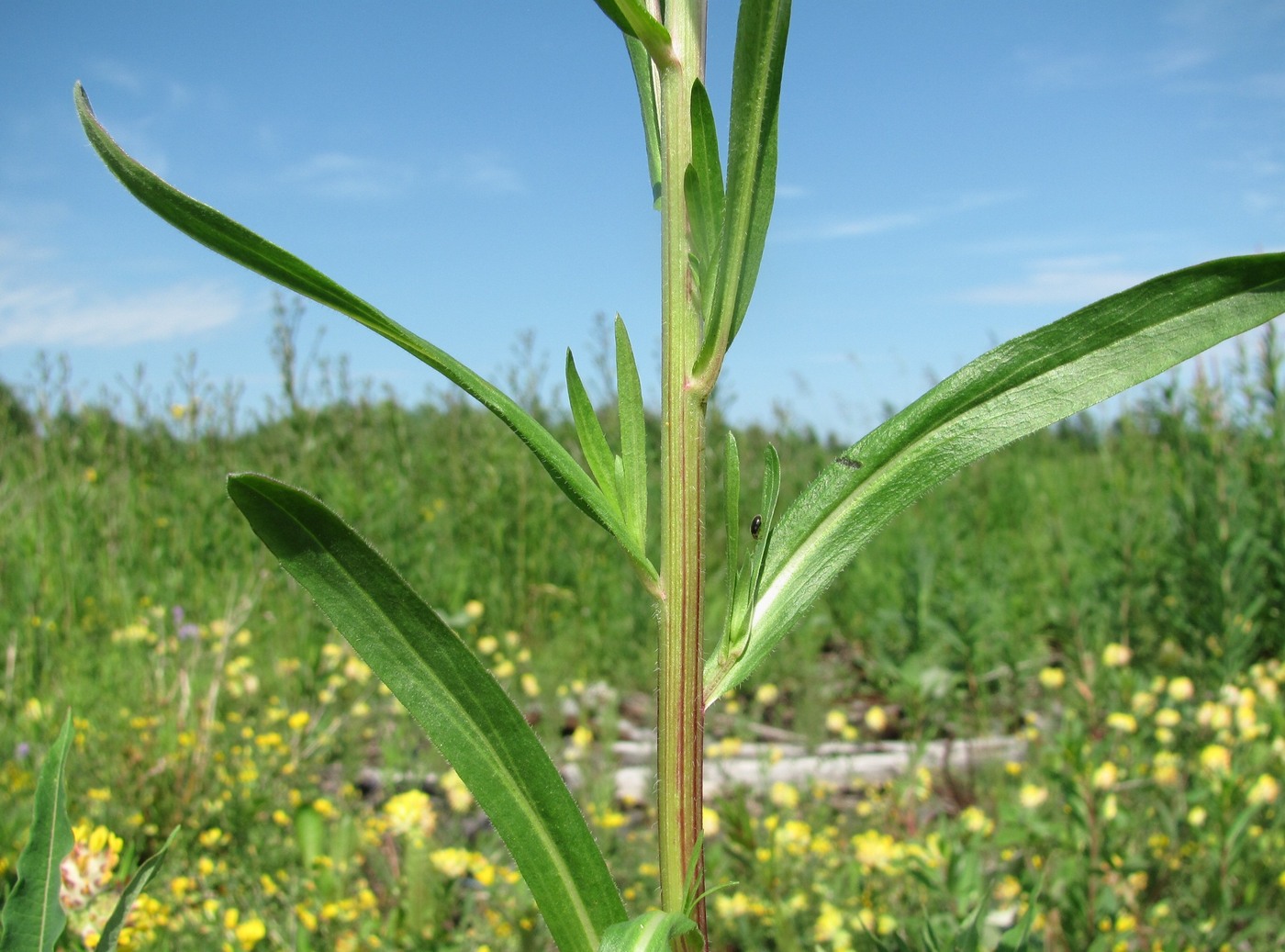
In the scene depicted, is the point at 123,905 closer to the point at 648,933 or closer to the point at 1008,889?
the point at 648,933

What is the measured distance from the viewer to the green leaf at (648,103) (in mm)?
741

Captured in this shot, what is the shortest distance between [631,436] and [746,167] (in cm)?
20

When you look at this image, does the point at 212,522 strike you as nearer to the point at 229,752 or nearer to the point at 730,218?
the point at 229,752

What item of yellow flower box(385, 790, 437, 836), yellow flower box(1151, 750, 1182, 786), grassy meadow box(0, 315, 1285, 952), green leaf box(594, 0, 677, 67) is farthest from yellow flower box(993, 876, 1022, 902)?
green leaf box(594, 0, 677, 67)

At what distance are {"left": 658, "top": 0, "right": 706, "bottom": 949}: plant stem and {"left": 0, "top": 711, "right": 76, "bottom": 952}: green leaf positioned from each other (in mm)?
419

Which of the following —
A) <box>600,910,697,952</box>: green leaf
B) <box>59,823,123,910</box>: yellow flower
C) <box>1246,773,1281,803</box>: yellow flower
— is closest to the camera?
<box>600,910,697,952</box>: green leaf

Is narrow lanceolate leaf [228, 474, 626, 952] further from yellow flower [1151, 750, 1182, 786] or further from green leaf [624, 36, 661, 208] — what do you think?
yellow flower [1151, 750, 1182, 786]

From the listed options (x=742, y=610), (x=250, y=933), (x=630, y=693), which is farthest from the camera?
(x=630, y=693)

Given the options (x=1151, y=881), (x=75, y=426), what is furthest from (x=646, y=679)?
(x=75, y=426)

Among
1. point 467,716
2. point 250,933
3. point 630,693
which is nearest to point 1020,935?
point 467,716

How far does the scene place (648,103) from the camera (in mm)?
744

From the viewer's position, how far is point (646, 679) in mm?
3516

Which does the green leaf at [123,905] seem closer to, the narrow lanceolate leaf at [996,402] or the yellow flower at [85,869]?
the yellow flower at [85,869]

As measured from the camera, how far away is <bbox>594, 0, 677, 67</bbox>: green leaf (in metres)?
0.60
